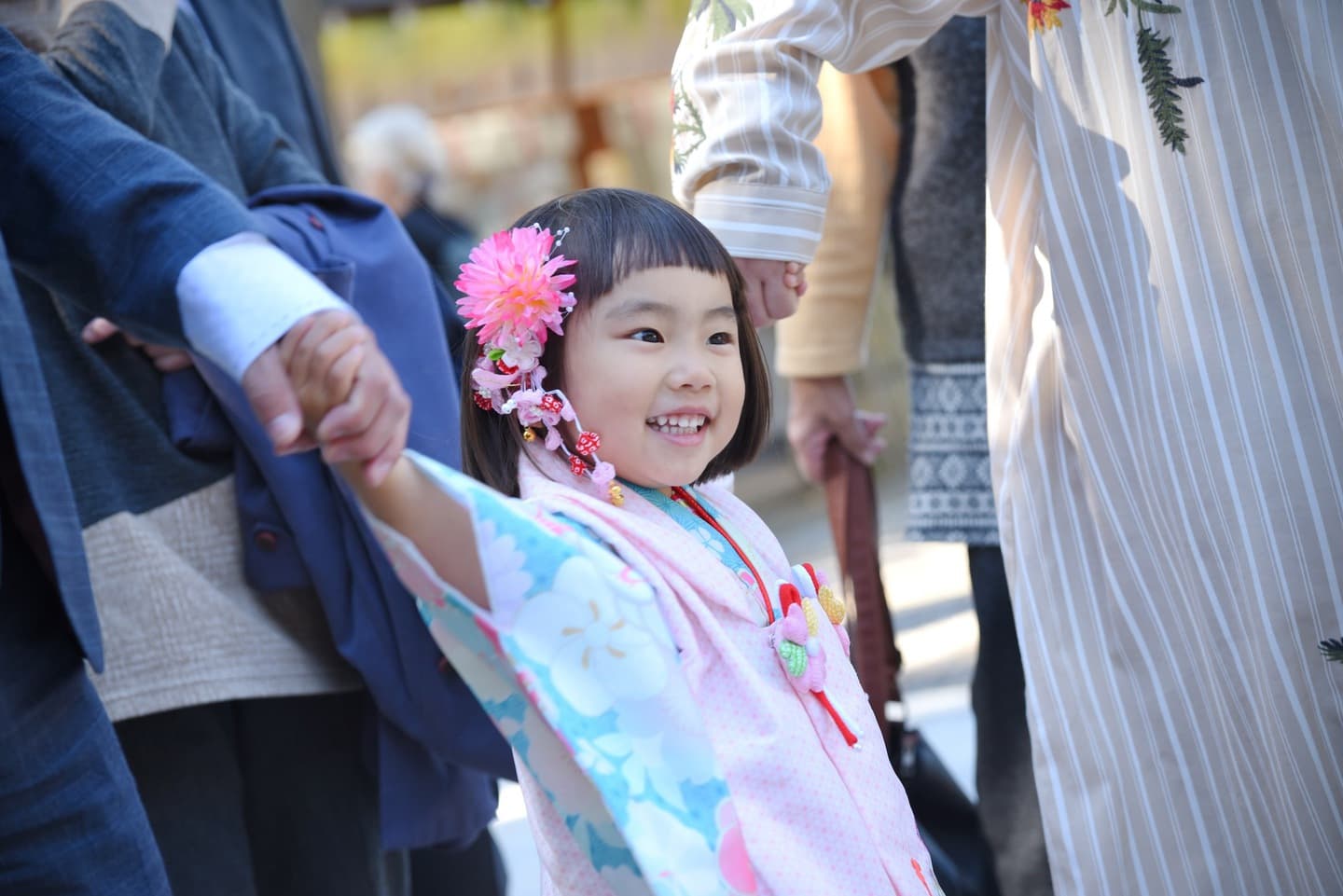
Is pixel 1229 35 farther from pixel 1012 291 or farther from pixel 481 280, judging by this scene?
pixel 481 280

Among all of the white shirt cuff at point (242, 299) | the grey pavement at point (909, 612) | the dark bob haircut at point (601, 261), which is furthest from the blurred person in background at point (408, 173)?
the white shirt cuff at point (242, 299)

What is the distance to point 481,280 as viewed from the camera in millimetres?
1752

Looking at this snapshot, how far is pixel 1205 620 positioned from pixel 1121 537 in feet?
0.55

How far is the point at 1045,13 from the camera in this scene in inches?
77.1

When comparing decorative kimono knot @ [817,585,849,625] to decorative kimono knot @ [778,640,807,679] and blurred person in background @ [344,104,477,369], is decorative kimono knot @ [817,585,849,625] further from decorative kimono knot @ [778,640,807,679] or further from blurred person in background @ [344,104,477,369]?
blurred person in background @ [344,104,477,369]

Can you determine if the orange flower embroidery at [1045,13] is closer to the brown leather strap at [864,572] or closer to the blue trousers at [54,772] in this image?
the brown leather strap at [864,572]

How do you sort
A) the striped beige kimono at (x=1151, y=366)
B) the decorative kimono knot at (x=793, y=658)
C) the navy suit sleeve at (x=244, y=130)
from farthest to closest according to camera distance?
the navy suit sleeve at (x=244, y=130), the striped beige kimono at (x=1151, y=366), the decorative kimono knot at (x=793, y=658)

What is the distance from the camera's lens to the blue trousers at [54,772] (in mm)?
1520

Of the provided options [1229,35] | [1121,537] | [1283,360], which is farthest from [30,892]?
[1229,35]

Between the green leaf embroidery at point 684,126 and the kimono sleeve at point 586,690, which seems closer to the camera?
the kimono sleeve at point 586,690

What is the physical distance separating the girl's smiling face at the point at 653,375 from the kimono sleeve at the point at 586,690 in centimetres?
24

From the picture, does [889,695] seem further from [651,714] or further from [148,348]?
[148,348]

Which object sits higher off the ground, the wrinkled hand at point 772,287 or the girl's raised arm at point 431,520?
the wrinkled hand at point 772,287

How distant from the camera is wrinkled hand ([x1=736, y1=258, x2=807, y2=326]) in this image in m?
2.10
